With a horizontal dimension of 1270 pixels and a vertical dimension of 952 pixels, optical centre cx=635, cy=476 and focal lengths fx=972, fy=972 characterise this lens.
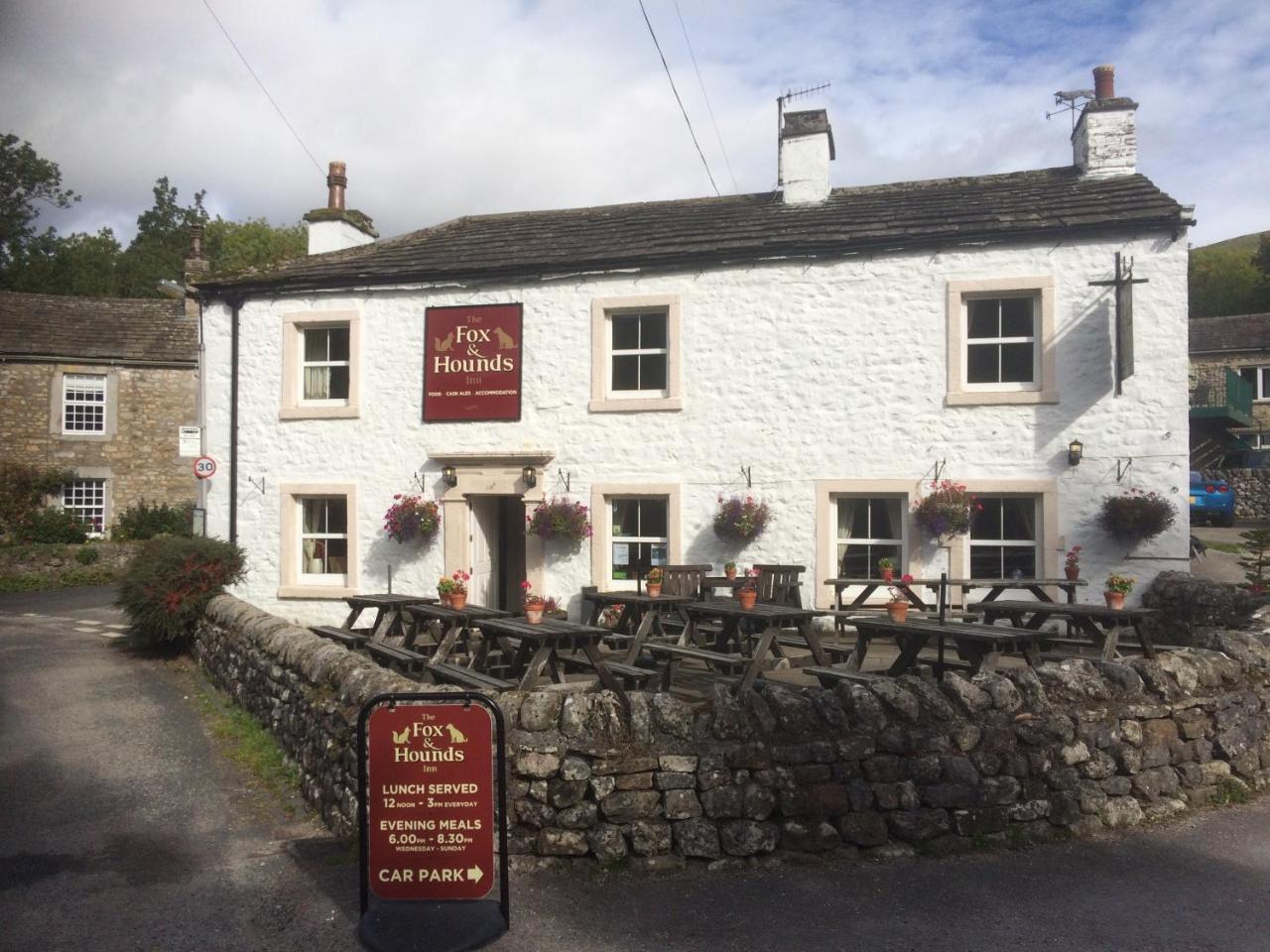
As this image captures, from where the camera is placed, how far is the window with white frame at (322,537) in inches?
556

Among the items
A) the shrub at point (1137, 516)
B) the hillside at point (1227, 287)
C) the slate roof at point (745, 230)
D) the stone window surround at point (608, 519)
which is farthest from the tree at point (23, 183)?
the hillside at point (1227, 287)

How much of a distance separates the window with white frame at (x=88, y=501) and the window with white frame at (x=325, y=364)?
14.9 metres

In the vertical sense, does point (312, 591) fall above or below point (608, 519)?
below

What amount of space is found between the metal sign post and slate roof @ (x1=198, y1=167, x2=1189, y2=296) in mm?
9254

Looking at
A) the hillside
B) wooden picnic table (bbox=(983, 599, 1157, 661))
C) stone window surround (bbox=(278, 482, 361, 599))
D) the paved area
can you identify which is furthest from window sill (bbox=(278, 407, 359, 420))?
the hillside

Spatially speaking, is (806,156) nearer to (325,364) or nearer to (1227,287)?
(325,364)

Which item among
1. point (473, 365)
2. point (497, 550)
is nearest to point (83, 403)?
point (497, 550)

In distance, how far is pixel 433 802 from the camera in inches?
184

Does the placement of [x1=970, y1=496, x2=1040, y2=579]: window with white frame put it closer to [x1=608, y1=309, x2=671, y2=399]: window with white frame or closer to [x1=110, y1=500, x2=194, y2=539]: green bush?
[x1=608, y1=309, x2=671, y2=399]: window with white frame

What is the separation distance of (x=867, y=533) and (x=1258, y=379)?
106 feet

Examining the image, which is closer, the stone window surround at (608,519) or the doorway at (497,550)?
the stone window surround at (608,519)

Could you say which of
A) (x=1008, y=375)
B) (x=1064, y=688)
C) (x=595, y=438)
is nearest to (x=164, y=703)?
(x=595, y=438)

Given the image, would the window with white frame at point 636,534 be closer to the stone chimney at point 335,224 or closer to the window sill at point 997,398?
the window sill at point 997,398

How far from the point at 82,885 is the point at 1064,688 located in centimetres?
600
